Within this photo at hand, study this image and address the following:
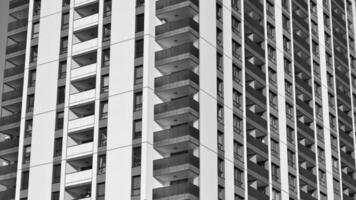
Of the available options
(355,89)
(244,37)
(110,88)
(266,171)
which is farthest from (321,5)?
(110,88)

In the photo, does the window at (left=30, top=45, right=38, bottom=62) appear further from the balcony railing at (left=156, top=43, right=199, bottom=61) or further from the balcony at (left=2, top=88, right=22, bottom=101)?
the balcony railing at (left=156, top=43, right=199, bottom=61)

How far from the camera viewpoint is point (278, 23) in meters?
111

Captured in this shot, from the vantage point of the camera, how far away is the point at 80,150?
300 ft

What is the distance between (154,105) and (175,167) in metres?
6.19

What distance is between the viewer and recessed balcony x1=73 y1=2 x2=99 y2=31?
96.7m

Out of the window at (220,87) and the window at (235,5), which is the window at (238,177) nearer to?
the window at (220,87)

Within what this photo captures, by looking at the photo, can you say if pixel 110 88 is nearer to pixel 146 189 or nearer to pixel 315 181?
pixel 146 189

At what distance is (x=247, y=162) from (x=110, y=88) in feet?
50.2

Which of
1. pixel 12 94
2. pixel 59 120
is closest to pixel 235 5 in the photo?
pixel 59 120

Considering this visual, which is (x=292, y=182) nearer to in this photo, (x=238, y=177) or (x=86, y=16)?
(x=238, y=177)

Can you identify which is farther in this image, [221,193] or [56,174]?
[56,174]

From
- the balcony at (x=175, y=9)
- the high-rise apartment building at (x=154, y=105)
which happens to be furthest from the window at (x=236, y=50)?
the balcony at (x=175, y=9)

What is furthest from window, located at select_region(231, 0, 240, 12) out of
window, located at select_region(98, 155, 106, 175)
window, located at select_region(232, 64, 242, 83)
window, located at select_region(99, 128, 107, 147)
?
window, located at select_region(98, 155, 106, 175)

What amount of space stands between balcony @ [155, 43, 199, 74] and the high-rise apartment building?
0.11 metres
